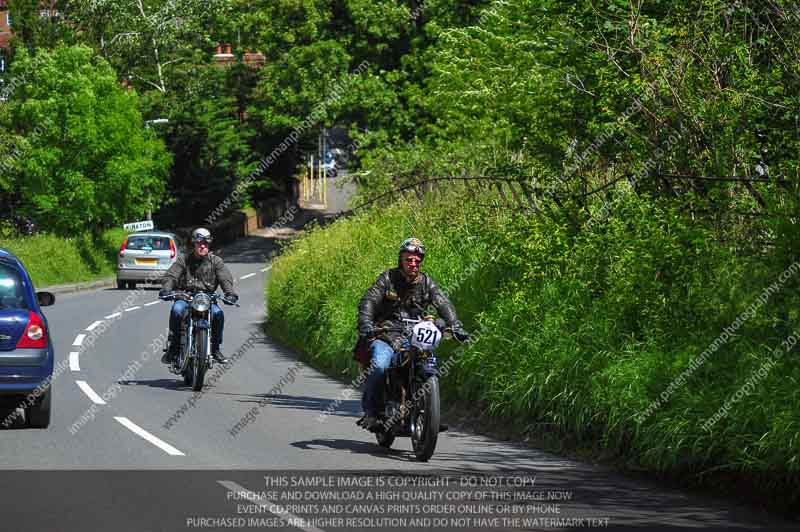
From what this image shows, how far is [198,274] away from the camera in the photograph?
17281mm

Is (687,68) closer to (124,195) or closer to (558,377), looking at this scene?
(558,377)

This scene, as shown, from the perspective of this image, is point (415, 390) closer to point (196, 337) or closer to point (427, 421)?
point (427, 421)

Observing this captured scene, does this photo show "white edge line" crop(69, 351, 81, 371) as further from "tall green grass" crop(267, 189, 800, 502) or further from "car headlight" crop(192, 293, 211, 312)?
"tall green grass" crop(267, 189, 800, 502)

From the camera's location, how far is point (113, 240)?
51.7 m

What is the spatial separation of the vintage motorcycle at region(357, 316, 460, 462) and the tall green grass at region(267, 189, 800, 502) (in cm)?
130

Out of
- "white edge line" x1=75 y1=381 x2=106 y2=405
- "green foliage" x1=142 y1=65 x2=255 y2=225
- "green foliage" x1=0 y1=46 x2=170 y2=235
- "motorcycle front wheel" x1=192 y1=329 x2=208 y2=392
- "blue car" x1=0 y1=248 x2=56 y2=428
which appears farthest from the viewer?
"green foliage" x1=142 y1=65 x2=255 y2=225

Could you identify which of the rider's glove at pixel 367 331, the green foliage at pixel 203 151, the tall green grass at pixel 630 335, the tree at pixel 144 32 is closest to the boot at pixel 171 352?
the tall green grass at pixel 630 335

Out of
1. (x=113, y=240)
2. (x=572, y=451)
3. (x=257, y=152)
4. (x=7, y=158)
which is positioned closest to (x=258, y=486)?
(x=572, y=451)

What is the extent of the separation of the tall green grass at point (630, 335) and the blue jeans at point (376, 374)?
140 centimetres

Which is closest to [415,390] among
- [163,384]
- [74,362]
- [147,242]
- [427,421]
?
[427,421]

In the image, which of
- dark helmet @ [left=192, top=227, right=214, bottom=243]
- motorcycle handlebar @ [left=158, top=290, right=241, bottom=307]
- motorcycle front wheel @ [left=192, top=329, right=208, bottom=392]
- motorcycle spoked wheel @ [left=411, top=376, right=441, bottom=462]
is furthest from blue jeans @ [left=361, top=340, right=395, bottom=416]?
dark helmet @ [left=192, top=227, right=214, bottom=243]

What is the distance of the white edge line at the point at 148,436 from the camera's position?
11.5m

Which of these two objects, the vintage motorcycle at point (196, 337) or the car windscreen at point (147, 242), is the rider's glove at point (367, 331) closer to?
the vintage motorcycle at point (196, 337)

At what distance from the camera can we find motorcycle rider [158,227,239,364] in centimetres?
1695
